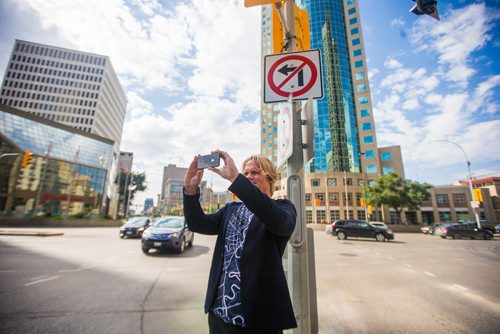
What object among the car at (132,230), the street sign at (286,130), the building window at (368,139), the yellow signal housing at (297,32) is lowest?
the car at (132,230)

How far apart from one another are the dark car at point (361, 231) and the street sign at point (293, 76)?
18.7m

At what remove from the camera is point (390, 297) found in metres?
4.89

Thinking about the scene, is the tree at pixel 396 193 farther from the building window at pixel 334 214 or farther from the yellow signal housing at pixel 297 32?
the yellow signal housing at pixel 297 32

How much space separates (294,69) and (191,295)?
4.85 m

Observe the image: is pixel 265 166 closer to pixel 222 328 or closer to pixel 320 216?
pixel 222 328

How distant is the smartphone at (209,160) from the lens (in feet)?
4.86

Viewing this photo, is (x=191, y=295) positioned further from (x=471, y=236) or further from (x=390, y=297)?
(x=471, y=236)

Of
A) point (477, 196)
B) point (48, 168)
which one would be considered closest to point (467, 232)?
point (477, 196)

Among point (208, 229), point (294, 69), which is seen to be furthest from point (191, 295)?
point (294, 69)

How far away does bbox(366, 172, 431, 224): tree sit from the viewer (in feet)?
108

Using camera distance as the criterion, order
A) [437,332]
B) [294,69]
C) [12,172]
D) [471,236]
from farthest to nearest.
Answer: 1. [12,172]
2. [471,236]
3. [437,332]
4. [294,69]

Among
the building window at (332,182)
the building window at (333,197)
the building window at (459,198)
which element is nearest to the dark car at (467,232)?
the building window at (333,197)

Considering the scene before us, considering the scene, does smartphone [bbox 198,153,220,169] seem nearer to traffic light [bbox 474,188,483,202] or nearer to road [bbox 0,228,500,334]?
road [bbox 0,228,500,334]

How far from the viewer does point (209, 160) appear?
1.51m
